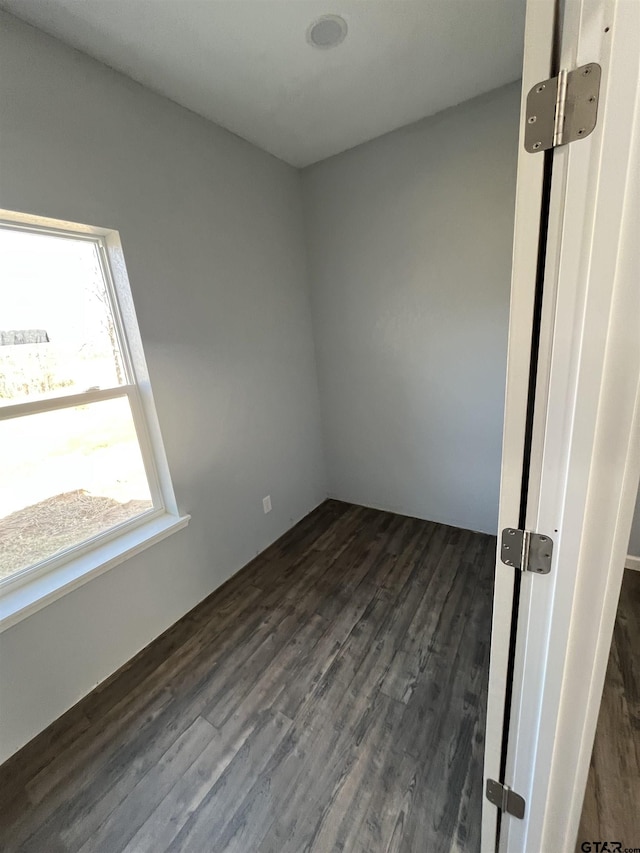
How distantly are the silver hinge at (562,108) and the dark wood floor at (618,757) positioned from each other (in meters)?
1.77

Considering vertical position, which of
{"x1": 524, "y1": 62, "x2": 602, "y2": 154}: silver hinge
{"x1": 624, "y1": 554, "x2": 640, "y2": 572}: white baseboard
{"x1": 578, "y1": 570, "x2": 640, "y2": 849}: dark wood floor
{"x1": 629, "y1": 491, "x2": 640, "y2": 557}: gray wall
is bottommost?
{"x1": 578, "y1": 570, "x2": 640, "y2": 849}: dark wood floor

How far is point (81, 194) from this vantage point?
4.89 ft

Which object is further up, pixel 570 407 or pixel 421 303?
pixel 421 303

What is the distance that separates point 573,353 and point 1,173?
190cm

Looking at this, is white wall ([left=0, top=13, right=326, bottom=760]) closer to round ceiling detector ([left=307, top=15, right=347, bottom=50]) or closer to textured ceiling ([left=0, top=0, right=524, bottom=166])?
textured ceiling ([left=0, top=0, right=524, bottom=166])

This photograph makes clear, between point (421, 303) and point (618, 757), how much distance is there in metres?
2.33

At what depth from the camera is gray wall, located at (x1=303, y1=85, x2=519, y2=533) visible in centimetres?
207

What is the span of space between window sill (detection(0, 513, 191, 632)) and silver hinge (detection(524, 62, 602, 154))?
204 cm

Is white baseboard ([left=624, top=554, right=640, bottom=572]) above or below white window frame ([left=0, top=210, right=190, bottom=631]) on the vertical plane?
below

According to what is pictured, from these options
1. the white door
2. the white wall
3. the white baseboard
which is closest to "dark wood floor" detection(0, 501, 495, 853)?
the white wall

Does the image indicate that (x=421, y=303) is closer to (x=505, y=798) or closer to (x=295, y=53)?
(x=295, y=53)

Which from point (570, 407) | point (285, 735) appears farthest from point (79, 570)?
point (570, 407)

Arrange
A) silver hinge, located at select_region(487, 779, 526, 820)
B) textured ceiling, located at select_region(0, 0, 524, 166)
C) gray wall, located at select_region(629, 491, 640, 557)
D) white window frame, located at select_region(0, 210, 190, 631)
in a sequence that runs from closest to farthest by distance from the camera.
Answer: silver hinge, located at select_region(487, 779, 526, 820), textured ceiling, located at select_region(0, 0, 524, 166), white window frame, located at select_region(0, 210, 190, 631), gray wall, located at select_region(629, 491, 640, 557)

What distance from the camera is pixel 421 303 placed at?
239 centimetres
